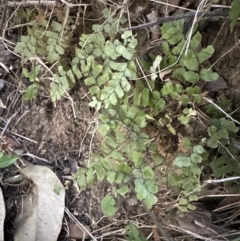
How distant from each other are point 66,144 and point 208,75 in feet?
2.18

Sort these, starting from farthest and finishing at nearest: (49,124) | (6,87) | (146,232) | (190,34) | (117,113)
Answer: (6,87) < (49,124) < (146,232) < (117,113) < (190,34)

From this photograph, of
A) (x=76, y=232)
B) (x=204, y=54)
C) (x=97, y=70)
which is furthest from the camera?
(x=76, y=232)

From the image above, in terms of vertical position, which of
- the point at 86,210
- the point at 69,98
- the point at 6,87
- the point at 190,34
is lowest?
→ the point at 86,210

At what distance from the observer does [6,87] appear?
185 centimetres

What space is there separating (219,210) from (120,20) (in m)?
0.61

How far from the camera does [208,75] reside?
119 cm

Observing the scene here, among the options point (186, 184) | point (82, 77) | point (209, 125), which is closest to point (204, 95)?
point (209, 125)

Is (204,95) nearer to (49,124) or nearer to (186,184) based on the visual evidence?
(186,184)

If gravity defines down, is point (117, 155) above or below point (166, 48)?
below

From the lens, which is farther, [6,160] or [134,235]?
[6,160]

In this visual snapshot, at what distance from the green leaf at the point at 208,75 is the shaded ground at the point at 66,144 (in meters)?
0.41

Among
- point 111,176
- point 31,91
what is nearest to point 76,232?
point 111,176

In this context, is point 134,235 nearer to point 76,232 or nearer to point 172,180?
point 172,180

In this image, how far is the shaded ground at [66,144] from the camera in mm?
1545
